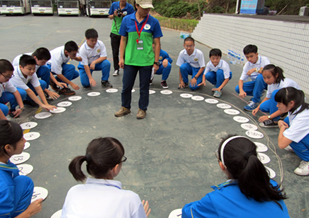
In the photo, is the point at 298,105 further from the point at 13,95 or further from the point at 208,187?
the point at 13,95

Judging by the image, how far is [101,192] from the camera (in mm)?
973

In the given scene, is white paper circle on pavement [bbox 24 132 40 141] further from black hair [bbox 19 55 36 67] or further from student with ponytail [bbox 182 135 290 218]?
student with ponytail [bbox 182 135 290 218]

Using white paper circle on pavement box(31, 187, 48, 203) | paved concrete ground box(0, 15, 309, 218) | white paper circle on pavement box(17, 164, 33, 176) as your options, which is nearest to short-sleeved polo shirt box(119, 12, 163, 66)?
paved concrete ground box(0, 15, 309, 218)

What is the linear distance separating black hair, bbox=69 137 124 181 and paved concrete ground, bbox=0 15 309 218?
27.0 inches

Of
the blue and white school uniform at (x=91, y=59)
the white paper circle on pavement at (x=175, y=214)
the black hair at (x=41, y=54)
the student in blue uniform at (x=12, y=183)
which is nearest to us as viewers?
the student in blue uniform at (x=12, y=183)

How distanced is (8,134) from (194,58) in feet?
10.6

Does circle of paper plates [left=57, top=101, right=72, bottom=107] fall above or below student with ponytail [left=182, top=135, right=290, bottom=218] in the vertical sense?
below

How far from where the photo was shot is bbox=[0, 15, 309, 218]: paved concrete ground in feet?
5.68

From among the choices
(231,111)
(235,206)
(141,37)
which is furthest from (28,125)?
(231,111)

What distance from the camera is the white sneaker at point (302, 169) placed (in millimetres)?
1956

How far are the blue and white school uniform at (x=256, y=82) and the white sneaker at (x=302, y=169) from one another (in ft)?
4.61

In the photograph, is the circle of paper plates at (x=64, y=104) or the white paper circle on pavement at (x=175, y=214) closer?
the white paper circle on pavement at (x=175, y=214)

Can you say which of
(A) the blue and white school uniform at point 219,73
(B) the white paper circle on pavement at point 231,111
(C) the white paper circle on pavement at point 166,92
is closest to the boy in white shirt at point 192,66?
(A) the blue and white school uniform at point 219,73

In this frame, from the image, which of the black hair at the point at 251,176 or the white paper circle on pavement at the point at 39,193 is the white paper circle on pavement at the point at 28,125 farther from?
the black hair at the point at 251,176
